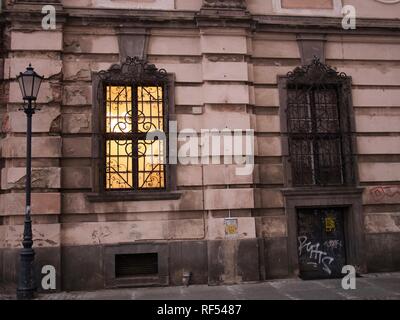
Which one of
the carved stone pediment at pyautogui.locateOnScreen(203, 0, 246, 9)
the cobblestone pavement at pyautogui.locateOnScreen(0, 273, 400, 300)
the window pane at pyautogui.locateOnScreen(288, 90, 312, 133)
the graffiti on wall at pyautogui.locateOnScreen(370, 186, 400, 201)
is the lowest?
the cobblestone pavement at pyautogui.locateOnScreen(0, 273, 400, 300)

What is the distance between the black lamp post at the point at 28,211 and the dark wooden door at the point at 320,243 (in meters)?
6.37

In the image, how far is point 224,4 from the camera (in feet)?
38.9

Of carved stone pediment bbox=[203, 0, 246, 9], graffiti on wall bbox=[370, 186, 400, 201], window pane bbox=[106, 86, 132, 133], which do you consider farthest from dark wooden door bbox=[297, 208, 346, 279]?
carved stone pediment bbox=[203, 0, 246, 9]

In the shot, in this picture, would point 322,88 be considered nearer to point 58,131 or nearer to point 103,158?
point 103,158

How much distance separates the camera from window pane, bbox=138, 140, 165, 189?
11477 millimetres

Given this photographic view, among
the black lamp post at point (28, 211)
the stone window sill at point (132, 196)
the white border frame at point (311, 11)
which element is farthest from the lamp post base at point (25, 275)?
the white border frame at point (311, 11)

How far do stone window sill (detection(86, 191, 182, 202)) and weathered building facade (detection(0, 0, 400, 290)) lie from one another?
3cm

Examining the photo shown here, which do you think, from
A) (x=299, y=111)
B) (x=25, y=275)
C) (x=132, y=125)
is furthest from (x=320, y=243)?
(x=25, y=275)

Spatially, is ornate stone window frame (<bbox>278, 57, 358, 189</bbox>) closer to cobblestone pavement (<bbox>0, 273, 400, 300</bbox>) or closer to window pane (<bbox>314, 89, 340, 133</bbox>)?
window pane (<bbox>314, 89, 340, 133</bbox>)

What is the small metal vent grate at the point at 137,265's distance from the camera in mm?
11117

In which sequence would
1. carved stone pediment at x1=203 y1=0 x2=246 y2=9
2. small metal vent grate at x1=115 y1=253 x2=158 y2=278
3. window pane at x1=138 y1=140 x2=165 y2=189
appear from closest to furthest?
small metal vent grate at x1=115 y1=253 x2=158 y2=278 < window pane at x1=138 y1=140 x2=165 y2=189 < carved stone pediment at x1=203 y1=0 x2=246 y2=9

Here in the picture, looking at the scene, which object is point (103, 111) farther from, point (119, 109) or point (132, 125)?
point (132, 125)

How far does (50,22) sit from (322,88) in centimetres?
708
